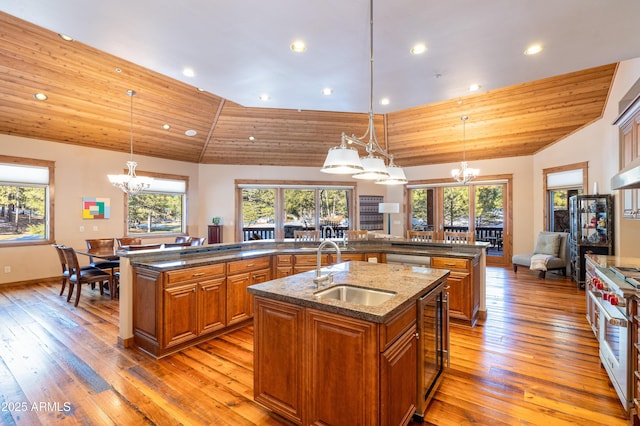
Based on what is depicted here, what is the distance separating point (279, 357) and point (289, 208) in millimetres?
6973

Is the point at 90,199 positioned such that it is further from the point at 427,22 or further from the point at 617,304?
the point at 617,304

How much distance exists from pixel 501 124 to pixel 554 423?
6.02 metres

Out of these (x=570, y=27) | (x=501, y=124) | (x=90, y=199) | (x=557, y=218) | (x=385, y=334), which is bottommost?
(x=385, y=334)

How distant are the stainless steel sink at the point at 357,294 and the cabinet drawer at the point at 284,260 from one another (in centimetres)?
205

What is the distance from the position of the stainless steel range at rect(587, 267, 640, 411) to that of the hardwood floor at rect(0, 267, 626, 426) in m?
0.21

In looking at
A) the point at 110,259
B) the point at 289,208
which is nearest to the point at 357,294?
the point at 110,259

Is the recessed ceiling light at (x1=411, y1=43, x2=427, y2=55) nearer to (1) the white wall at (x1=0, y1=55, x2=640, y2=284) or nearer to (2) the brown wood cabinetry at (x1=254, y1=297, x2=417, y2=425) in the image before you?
(2) the brown wood cabinetry at (x1=254, y1=297, x2=417, y2=425)

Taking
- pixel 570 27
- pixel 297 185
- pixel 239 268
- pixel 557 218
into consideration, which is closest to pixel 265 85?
pixel 239 268

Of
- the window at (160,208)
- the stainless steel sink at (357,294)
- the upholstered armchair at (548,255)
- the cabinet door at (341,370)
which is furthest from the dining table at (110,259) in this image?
the upholstered armchair at (548,255)

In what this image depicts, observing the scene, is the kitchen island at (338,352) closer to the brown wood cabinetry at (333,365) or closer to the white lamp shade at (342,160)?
the brown wood cabinetry at (333,365)

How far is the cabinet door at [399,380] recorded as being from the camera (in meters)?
1.67

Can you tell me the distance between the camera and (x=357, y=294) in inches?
89.4

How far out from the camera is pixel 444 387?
249 centimetres

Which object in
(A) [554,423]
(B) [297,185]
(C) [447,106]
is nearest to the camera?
(A) [554,423]
